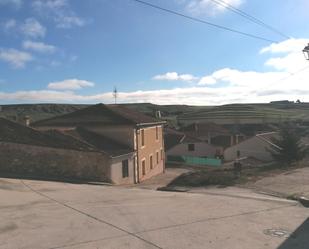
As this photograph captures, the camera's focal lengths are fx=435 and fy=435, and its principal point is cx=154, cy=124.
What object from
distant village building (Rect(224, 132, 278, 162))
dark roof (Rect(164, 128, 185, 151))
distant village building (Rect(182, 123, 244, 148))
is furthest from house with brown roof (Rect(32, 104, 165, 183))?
distant village building (Rect(182, 123, 244, 148))

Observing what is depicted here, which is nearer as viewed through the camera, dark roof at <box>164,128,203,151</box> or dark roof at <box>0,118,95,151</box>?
dark roof at <box>0,118,95,151</box>

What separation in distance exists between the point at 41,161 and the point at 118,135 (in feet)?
32.7

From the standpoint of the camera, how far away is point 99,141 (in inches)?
1251

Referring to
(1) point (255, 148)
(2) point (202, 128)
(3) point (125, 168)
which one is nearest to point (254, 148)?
(1) point (255, 148)

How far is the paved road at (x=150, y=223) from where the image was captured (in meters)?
8.34

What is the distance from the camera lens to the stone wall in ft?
79.7

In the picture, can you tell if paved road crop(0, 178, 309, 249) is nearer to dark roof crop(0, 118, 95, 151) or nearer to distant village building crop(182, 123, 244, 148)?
dark roof crop(0, 118, 95, 151)

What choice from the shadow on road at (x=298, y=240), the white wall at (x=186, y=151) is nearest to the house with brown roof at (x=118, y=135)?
the shadow on road at (x=298, y=240)

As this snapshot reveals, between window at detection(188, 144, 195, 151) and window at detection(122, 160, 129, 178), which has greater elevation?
window at detection(122, 160, 129, 178)

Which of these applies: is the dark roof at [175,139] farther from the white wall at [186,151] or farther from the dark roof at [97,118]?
the dark roof at [97,118]

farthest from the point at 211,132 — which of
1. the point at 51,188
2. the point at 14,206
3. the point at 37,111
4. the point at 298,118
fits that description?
A: the point at 14,206

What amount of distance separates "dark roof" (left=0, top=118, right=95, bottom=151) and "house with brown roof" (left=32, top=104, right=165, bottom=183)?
121 inches

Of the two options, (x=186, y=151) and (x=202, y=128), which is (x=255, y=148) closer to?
(x=186, y=151)

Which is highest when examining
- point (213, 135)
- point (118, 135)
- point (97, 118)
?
point (97, 118)
